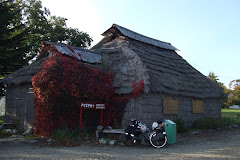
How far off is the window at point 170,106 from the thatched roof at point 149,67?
560mm

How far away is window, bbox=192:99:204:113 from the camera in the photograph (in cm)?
1567

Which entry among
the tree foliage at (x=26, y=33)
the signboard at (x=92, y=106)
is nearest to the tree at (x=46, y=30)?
the tree foliage at (x=26, y=33)

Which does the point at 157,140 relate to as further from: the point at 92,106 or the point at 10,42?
the point at 10,42

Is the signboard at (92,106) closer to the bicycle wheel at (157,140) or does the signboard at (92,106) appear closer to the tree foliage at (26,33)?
the bicycle wheel at (157,140)

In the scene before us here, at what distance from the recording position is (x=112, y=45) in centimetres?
1622

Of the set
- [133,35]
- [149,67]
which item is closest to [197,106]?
[149,67]

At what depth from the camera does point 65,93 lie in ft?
35.5

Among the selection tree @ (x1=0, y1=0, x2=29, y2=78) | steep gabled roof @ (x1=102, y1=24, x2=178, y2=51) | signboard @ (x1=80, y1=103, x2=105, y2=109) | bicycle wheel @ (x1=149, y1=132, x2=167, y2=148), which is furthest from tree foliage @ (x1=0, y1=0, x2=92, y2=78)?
bicycle wheel @ (x1=149, y1=132, x2=167, y2=148)

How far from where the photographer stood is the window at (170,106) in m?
13.5

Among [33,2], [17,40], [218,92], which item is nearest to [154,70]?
[218,92]

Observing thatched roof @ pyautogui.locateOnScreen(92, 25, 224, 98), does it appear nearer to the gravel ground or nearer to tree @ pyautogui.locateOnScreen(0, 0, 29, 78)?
the gravel ground

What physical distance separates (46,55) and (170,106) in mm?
8243

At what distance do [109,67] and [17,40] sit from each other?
10.9 meters

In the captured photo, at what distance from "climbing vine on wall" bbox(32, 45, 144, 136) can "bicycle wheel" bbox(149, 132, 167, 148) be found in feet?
9.67
